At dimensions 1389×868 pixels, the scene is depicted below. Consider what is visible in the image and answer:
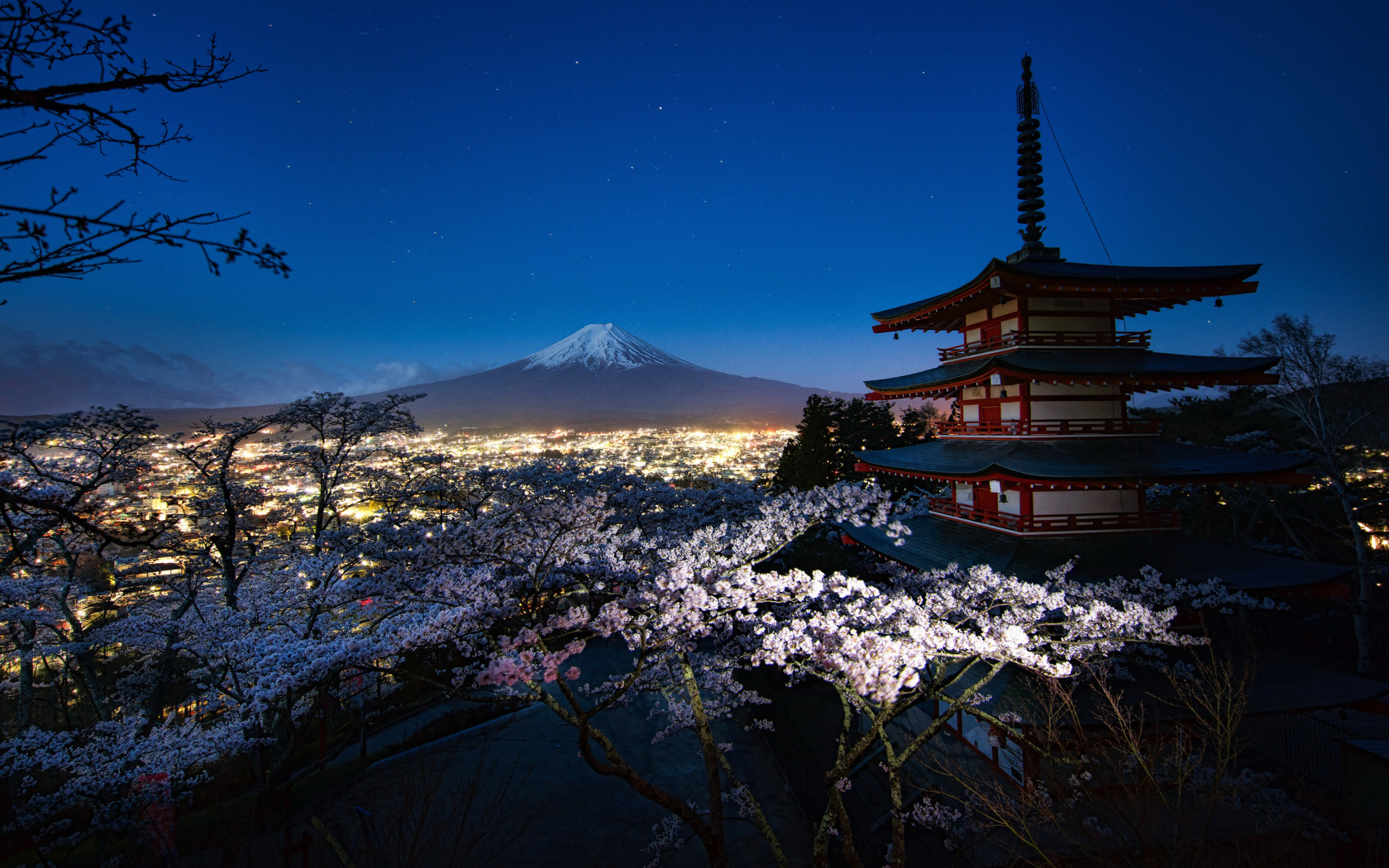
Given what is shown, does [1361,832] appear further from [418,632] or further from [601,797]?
[418,632]

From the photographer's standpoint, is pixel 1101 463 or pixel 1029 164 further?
pixel 1029 164

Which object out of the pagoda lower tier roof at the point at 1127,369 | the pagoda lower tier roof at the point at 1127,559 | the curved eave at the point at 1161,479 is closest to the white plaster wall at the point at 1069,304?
the pagoda lower tier roof at the point at 1127,369

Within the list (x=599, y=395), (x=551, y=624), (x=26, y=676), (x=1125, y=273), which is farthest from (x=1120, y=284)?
(x=599, y=395)

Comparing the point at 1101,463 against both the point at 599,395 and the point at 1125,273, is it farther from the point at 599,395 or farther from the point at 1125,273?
the point at 599,395

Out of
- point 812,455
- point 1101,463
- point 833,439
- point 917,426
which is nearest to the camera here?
point 1101,463

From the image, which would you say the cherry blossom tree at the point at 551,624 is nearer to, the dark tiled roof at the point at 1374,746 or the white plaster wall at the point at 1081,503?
the white plaster wall at the point at 1081,503
